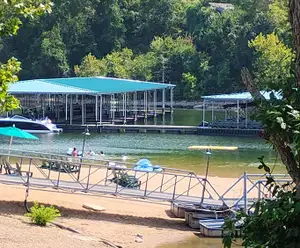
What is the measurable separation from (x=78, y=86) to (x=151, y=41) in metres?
38.1

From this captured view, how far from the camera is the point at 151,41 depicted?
94.6m

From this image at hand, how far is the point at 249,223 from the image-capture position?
4984 mm

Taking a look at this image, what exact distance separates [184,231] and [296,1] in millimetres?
15204

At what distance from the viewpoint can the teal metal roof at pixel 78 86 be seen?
5484cm

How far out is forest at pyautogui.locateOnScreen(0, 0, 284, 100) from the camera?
7894 cm

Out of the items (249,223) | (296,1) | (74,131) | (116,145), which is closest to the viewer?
(296,1)

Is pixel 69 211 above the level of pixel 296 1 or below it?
below

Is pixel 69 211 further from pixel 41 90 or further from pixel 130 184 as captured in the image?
pixel 41 90

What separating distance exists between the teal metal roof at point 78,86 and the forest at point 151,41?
15.5m

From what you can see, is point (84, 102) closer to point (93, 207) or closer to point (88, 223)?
point (93, 207)

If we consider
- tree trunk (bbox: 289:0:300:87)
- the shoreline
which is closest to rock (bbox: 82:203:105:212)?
the shoreline

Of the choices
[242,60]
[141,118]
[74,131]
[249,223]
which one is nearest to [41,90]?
[74,131]

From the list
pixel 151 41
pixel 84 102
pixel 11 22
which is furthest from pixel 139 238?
pixel 151 41

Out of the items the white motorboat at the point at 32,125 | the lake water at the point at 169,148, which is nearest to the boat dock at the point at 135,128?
the lake water at the point at 169,148
